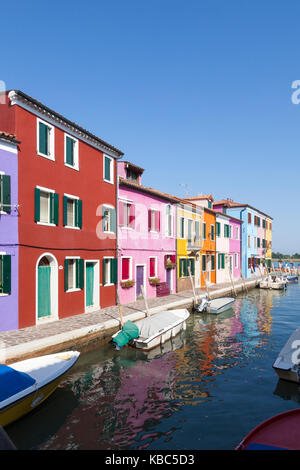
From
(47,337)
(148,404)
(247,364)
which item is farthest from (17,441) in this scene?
(247,364)

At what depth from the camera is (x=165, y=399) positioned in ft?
27.2

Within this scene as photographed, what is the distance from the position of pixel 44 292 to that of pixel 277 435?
10554 millimetres

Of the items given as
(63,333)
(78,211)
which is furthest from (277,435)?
(78,211)

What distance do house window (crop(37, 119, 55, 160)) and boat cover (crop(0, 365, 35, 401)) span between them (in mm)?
8825

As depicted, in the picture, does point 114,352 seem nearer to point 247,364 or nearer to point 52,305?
point 52,305

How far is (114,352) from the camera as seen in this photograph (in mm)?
11820

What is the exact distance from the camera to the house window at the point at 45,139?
516 inches

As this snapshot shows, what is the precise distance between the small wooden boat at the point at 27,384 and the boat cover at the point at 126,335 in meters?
3.46

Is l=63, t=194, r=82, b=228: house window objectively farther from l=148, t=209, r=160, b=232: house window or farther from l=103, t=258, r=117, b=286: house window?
l=148, t=209, r=160, b=232: house window

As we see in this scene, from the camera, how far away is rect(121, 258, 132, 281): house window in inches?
755

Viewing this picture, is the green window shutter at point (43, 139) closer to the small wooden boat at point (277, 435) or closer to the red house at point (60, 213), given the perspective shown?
the red house at point (60, 213)

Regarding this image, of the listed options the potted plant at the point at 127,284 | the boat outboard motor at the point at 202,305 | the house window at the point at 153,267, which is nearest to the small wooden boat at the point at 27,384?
the potted plant at the point at 127,284

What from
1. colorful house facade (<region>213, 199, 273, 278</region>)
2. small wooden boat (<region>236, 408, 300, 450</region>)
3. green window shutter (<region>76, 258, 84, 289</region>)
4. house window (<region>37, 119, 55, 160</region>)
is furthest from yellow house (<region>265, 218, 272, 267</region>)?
small wooden boat (<region>236, 408, 300, 450</region>)

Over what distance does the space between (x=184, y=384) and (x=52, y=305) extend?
22.1ft
